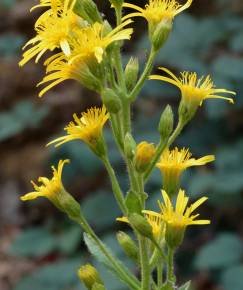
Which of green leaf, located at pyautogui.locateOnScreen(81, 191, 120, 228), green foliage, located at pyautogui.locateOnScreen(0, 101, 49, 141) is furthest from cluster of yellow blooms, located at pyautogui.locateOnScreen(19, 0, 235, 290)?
green foliage, located at pyautogui.locateOnScreen(0, 101, 49, 141)

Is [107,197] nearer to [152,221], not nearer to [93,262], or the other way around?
[93,262]

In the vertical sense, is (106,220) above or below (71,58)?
above

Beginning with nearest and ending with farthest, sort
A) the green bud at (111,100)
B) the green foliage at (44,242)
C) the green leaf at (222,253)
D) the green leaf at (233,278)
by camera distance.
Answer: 1. the green bud at (111,100)
2. the green leaf at (233,278)
3. the green leaf at (222,253)
4. the green foliage at (44,242)

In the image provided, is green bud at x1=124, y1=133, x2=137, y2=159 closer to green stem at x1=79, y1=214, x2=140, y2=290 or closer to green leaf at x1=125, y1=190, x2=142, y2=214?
green leaf at x1=125, y1=190, x2=142, y2=214

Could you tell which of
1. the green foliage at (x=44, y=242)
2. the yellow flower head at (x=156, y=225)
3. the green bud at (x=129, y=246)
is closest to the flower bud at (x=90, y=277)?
the green bud at (x=129, y=246)

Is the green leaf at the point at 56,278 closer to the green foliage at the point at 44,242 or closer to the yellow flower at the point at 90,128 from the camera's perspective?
the green foliage at the point at 44,242

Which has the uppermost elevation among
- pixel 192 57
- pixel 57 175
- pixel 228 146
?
pixel 192 57

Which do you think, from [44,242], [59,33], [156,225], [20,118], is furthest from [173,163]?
[20,118]

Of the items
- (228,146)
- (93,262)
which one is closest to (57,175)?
(93,262)
